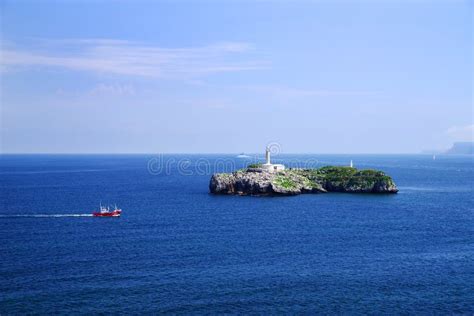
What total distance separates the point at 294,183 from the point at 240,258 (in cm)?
7160

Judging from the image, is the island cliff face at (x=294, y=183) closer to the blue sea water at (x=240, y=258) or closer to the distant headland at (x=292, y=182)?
the distant headland at (x=292, y=182)

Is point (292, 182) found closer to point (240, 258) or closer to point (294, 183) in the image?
point (294, 183)

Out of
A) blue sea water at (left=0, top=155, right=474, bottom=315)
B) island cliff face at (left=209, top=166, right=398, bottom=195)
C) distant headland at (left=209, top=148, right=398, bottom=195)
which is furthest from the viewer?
distant headland at (left=209, top=148, right=398, bottom=195)

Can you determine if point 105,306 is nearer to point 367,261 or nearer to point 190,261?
point 190,261

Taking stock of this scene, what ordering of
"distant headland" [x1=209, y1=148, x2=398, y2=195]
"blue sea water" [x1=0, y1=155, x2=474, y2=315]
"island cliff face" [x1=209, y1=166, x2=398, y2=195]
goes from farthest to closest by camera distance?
"distant headland" [x1=209, y1=148, x2=398, y2=195] → "island cliff face" [x1=209, y1=166, x2=398, y2=195] → "blue sea water" [x1=0, y1=155, x2=474, y2=315]

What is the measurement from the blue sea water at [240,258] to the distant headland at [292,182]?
15.3 meters

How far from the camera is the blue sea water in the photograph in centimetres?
4950

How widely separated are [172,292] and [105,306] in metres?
7.33

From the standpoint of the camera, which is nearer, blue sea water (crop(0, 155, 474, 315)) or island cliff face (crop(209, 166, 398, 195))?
blue sea water (crop(0, 155, 474, 315))

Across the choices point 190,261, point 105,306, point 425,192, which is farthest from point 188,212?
point 425,192

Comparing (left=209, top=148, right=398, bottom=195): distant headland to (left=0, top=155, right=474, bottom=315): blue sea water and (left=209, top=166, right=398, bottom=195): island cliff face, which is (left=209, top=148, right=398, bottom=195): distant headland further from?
(left=0, top=155, right=474, bottom=315): blue sea water

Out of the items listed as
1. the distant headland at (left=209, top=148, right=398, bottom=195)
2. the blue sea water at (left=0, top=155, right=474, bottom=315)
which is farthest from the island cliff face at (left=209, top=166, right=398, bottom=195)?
the blue sea water at (left=0, top=155, right=474, bottom=315)

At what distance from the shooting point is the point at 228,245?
7294 cm

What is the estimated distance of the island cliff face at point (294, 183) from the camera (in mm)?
131000
